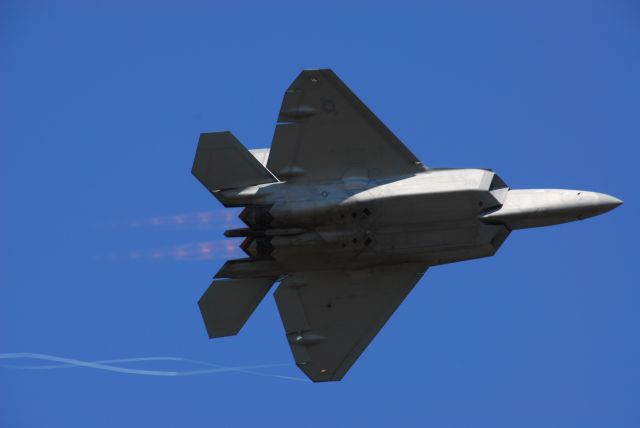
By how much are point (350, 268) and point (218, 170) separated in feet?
12.4

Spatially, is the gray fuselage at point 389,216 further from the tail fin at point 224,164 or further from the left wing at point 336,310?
the left wing at point 336,310

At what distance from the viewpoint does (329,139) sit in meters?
24.2

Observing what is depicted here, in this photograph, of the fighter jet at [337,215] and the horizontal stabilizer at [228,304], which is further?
the horizontal stabilizer at [228,304]

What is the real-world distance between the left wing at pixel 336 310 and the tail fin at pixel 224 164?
2.64 m

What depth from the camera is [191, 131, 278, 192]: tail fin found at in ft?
77.5

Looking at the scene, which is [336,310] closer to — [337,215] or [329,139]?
[337,215]

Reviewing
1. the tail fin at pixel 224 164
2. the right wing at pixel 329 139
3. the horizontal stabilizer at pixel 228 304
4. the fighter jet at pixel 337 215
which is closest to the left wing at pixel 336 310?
the fighter jet at pixel 337 215

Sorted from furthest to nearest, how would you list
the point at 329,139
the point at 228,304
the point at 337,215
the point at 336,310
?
the point at 336,310
the point at 228,304
the point at 329,139
the point at 337,215

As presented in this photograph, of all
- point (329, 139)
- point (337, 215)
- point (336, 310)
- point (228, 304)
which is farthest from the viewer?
point (336, 310)

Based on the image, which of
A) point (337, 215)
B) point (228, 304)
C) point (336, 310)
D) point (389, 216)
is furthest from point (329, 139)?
point (228, 304)

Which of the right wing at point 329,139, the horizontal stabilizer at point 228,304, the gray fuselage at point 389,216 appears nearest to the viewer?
the gray fuselage at point 389,216

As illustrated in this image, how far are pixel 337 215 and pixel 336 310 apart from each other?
8.99 feet

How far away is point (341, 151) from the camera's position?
2428cm

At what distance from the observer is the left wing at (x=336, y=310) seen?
81.9ft
